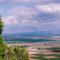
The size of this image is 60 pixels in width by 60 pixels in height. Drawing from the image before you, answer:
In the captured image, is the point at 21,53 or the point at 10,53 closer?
the point at 10,53

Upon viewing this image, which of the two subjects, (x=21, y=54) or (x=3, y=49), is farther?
(x=21, y=54)

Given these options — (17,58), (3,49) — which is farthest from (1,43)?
(17,58)

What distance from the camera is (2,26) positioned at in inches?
1222

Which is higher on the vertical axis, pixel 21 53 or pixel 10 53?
Result: pixel 21 53

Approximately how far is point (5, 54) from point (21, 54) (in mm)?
6350

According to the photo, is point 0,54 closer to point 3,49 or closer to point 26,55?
point 3,49

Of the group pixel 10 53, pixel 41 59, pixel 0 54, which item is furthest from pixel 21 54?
pixel 41 59

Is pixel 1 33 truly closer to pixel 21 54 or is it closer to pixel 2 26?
pixel 2 26

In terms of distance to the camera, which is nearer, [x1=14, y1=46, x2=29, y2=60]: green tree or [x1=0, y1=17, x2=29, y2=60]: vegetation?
[x1=0, y1=17, x2=29, y2=60]: vegetation

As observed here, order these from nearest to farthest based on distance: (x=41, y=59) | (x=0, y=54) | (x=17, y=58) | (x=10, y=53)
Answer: (x=0, y=54), (x=10, y=53), (x=17, y=58), (x=41, y=59)

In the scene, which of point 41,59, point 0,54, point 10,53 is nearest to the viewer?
point 0,54

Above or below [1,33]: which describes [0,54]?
below

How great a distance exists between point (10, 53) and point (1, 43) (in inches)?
77.1

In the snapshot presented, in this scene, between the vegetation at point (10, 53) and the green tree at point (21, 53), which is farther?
the green tree at point (21, 53)
